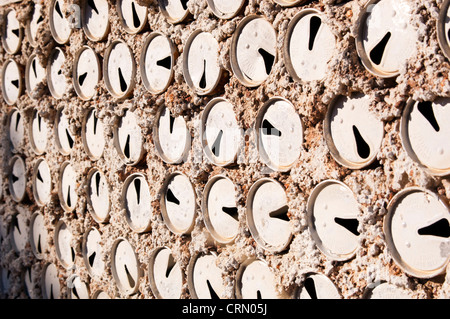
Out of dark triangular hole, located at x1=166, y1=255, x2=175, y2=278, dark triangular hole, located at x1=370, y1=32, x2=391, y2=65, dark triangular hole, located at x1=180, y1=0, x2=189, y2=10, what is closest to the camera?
dark triangular hole, located at x1=370, y1=32, x2=391, y2=65

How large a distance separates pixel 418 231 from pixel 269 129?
567mm

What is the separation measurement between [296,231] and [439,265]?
439mm

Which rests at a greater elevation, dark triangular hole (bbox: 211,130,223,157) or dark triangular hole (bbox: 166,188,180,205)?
dark triangular hole (bbox: 211,130,223,157)

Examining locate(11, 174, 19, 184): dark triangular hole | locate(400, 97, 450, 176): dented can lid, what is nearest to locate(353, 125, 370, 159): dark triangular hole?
locate(400, 97, 450, 176): dented can lid

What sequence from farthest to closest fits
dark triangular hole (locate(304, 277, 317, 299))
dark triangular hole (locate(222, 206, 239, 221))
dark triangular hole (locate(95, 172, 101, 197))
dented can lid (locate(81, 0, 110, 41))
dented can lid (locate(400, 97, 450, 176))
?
dark triangular hole (locate(95, 172, 101, 197)) → dented can lid (locate(81, 0, 110, 41)) → dark triangular hole (locate(222, 206, 239, 221)) → dark triangular hole (locate(304, 277, 317, 299)) → dented can lid (locate(400, 97, 450, 176))

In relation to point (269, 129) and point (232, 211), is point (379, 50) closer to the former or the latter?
point (269, 129)

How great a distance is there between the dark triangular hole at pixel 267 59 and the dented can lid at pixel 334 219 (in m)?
0.41

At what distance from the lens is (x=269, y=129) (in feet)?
5.58

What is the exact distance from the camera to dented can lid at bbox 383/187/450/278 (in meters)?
1.27

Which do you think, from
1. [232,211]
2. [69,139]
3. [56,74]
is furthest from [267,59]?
[56,74]

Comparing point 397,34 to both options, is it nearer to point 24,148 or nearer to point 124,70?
point 124,70

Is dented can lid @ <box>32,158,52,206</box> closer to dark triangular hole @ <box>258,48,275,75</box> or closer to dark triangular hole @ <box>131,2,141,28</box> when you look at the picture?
dark triangular hole @ <box>131,2,141,28</box>

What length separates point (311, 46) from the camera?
5.13 feet

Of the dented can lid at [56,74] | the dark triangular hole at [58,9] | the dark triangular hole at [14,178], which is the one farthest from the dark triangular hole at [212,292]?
the dark triangular hole at [14,178]
